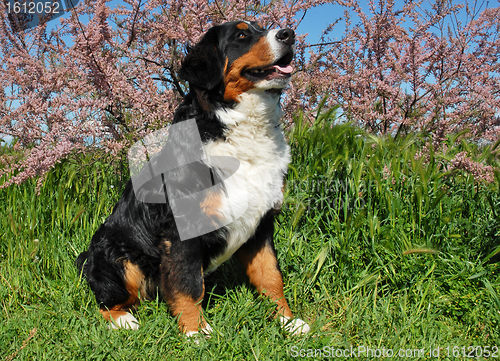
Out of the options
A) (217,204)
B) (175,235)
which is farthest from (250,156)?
(175,235)

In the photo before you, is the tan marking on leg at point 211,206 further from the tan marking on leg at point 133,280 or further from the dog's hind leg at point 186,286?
the tan marking on leg at point 133,280

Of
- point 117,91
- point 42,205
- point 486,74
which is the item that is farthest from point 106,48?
point 486,74

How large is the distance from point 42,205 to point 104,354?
6.69 ft

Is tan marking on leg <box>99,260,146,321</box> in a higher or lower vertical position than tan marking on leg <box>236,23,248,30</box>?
lower

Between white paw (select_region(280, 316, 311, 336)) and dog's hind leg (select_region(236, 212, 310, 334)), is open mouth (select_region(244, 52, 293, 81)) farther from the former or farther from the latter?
white paw (select_region(280, 316, 311, 336))

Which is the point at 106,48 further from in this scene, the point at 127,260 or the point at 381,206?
the point at 381,206

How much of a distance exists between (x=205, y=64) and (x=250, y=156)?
0.75 metres

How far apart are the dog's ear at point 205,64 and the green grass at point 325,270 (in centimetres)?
132

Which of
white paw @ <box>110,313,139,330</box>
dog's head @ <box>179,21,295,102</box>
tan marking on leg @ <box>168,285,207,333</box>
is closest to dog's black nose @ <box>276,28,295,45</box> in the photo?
dog's head @ <box>179,21,295,102</box>

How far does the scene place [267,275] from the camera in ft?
8.16

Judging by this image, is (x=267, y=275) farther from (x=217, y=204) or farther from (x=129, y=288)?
(x=129, y=288)

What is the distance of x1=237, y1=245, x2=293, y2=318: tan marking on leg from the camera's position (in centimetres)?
245

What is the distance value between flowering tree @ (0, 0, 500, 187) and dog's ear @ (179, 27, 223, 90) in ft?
3.20

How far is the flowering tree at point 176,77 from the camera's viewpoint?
10.7ft
